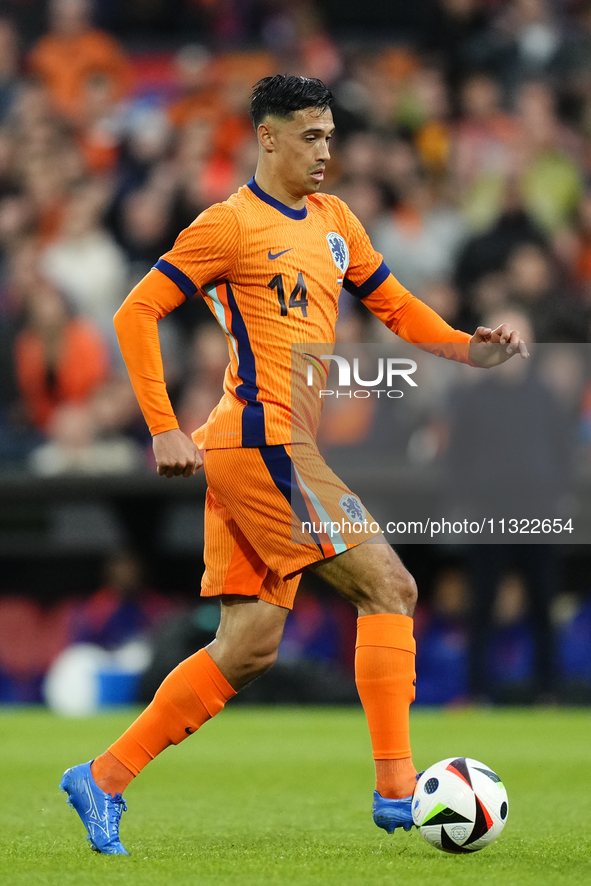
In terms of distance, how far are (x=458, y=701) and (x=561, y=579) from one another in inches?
49.9

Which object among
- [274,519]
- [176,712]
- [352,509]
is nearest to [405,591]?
[352,509]

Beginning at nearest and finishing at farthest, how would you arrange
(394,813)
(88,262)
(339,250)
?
1. (394,813)
2. (339,250)
3. (88,262)

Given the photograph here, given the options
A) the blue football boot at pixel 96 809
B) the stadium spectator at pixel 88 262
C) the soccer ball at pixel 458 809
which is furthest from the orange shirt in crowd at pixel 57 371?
the soccer ball at pixel 458 809

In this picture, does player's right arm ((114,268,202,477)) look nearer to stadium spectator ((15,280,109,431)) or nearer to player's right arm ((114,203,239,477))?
player's right arm ((114,203,239,477))

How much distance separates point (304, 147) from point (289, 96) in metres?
0.16

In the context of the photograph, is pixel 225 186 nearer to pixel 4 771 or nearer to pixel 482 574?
pixel 482 574

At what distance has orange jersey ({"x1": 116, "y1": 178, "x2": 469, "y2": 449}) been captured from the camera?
158 inches

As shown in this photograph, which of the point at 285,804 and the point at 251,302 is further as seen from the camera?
the point at 285,804

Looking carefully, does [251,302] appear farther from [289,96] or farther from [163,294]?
[289,96]

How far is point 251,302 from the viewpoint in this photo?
13.5 ft

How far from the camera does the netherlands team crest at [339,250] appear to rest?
426 centimetres

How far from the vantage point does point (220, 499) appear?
4.14m

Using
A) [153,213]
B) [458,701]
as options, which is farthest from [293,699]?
[153,213]

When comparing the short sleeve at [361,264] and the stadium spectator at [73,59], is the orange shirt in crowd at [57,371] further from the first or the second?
the short sleeve at [361,264]
